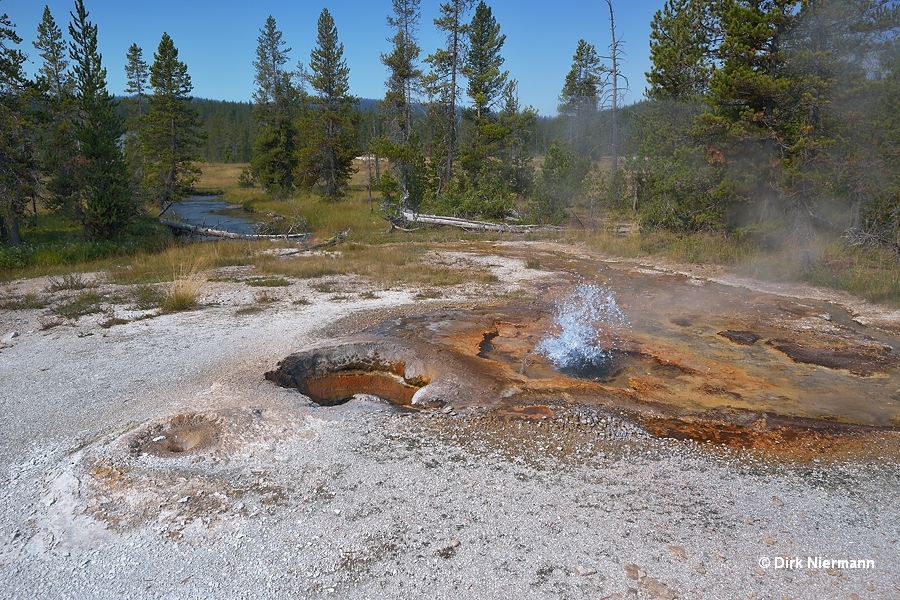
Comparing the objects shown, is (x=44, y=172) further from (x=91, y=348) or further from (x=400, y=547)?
(x=400, y=547)

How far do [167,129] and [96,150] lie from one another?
14.8 meters

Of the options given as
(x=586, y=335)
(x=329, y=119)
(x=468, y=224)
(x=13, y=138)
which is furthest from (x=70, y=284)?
(x=329, y=119)

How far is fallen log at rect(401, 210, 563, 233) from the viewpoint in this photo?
20266mm

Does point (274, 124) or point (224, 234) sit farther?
point (274, 124)

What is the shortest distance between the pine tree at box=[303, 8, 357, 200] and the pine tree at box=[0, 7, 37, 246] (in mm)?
16409

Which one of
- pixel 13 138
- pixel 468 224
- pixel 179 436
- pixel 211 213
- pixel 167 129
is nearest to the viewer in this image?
pixel 179 436

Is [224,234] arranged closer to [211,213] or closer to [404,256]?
[404,256]

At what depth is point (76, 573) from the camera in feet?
10.7

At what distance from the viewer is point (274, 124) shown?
3612 centimetres

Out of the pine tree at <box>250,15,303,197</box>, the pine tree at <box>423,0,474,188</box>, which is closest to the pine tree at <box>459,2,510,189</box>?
the pine tree at <box>423,0,474,188</box>

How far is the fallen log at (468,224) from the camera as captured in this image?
20266 mm

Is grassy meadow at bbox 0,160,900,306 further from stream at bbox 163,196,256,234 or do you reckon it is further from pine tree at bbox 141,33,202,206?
pine tree at bbox 141,33,202,206

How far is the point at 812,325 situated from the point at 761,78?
5.62 m

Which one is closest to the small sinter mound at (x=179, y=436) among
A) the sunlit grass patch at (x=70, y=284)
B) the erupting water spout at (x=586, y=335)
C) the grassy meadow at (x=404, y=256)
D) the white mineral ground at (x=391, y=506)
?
the white mineral ground at (x=391, y=506)
